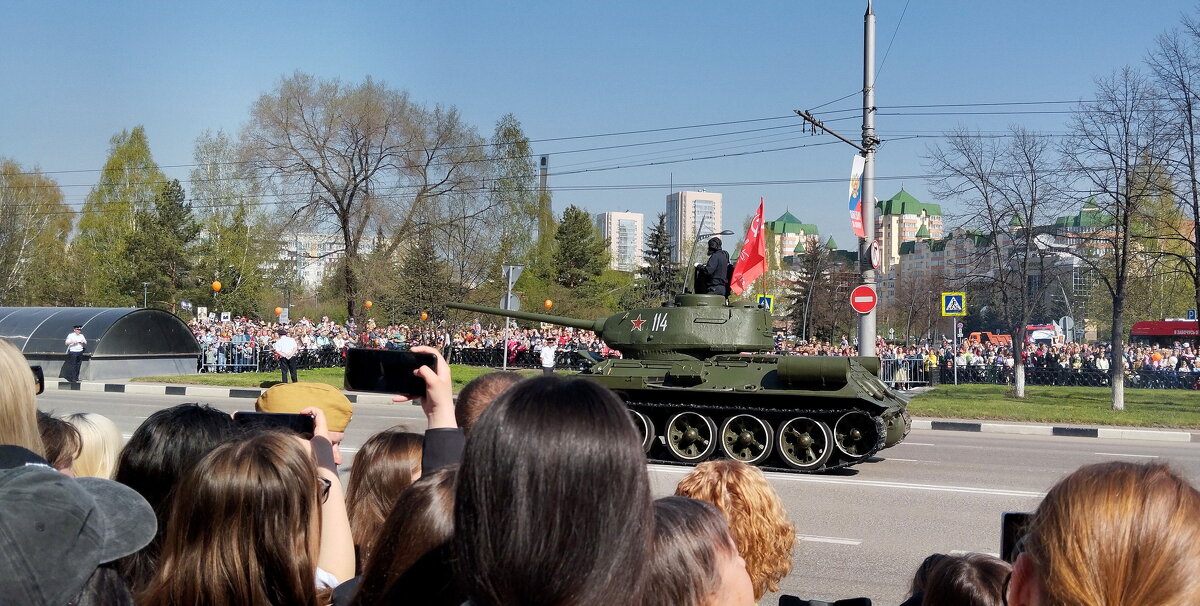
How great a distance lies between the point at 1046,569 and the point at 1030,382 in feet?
99.2

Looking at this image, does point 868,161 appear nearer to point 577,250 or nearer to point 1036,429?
point 1036,429

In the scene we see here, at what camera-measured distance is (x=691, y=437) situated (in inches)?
507

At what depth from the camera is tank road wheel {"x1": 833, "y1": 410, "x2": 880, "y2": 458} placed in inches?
471

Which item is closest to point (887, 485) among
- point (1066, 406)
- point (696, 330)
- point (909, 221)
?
point (696, 330)

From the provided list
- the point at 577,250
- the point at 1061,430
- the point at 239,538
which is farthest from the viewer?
the point at 577,250

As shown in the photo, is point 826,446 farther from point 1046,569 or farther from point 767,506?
point 1046,569

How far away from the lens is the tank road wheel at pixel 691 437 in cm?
1277

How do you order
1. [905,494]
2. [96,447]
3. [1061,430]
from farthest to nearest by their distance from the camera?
[1061,430]
[905,494]
[96,447]

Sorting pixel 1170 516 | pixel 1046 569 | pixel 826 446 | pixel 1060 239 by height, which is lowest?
pixel 826 446

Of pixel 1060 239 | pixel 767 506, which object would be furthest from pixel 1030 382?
pixel 767 506

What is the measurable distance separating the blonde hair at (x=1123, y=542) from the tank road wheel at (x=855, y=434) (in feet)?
34.1

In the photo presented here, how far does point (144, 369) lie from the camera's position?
2595 centimetres

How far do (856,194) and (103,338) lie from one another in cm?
1862

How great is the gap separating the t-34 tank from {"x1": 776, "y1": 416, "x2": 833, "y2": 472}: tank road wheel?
0.04 feet
